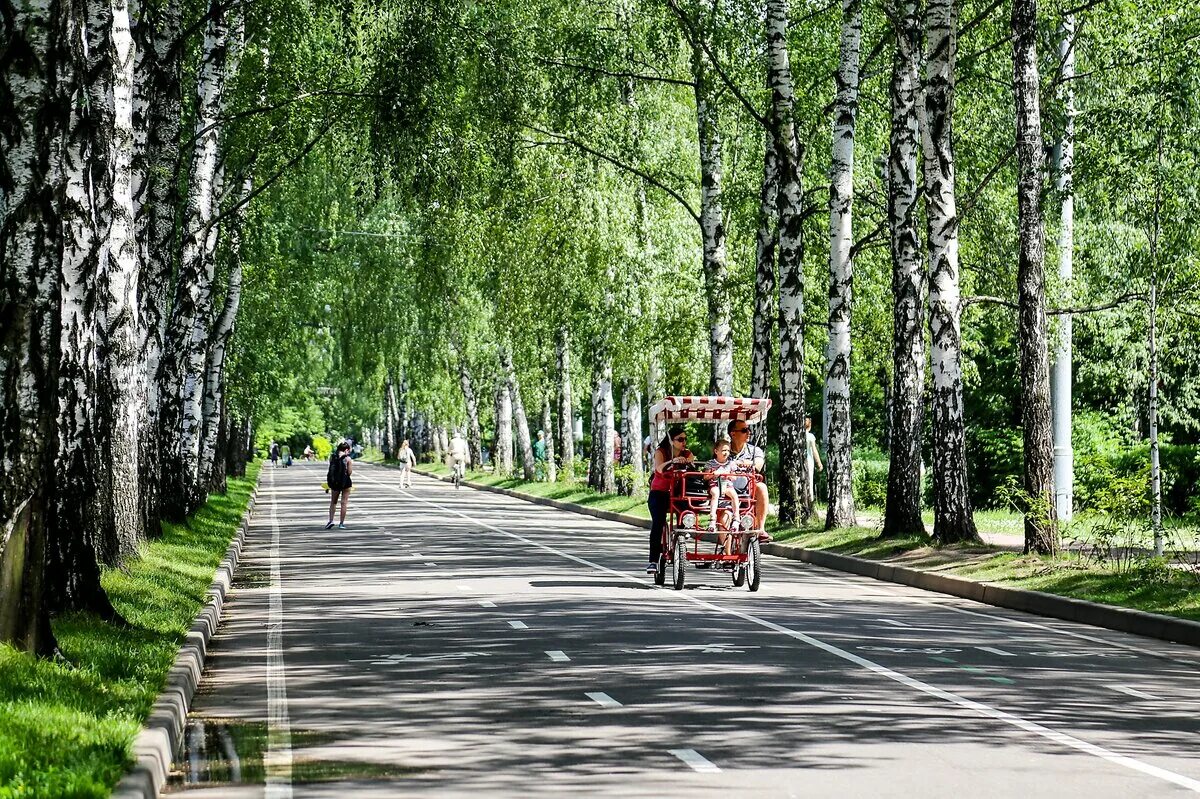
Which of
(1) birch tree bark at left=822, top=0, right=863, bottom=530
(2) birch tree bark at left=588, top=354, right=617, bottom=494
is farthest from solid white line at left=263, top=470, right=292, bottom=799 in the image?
(2) birch tree bark at left=588, top=354, right=617, bottom=494

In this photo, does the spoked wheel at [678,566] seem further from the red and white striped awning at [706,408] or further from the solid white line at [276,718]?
the solid white line at [276,718]

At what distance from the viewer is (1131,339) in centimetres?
4266

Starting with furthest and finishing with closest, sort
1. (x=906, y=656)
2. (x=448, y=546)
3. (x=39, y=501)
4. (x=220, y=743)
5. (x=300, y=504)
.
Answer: (x=300, y=504), (x=448, y=546), (x=906, y=656), (x=39, y=501), (x=220, y=743)

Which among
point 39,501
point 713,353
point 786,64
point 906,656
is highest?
point 786,64

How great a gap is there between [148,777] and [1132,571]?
14.0 metres

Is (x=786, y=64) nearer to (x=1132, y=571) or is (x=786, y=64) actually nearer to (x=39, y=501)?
(x=1132, y=571)

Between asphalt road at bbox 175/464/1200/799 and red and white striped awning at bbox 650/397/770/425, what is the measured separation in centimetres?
219

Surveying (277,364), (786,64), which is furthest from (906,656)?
(277,364)

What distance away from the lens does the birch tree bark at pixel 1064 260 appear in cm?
2628

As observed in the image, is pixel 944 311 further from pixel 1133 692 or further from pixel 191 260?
pixel 1133 692

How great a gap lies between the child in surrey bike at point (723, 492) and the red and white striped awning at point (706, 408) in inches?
60.3

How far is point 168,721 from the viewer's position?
32.5 ft

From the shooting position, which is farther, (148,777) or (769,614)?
(769,614)

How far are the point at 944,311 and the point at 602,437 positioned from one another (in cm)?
2718
